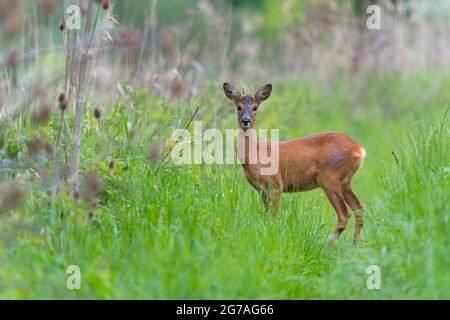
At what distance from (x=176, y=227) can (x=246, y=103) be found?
231 centimetres

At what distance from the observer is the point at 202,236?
5.50 m

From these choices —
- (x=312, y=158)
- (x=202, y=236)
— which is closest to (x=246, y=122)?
(x=312, y=158)

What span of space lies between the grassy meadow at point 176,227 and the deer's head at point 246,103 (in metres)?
0.41

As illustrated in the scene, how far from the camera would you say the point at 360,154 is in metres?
7.53

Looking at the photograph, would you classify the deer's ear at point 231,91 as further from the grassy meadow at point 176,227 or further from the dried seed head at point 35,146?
the dried seed head at point 35,146

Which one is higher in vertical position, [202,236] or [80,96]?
[80,96]

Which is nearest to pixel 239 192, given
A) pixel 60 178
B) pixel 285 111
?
pixel 60 178

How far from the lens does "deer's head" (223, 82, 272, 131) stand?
7.46m

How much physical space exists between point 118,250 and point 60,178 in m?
0.81

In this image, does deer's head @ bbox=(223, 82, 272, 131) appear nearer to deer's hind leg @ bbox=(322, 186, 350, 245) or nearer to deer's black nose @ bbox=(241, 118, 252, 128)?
deer's black nose @ bbox=(241, 118, 252, 128)

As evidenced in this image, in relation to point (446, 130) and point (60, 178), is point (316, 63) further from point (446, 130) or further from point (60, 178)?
point (60, 178)

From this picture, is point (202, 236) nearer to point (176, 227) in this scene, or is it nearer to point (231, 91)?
point (176, 227)

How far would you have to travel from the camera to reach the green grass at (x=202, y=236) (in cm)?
498

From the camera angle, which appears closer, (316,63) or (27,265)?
(27,265)
